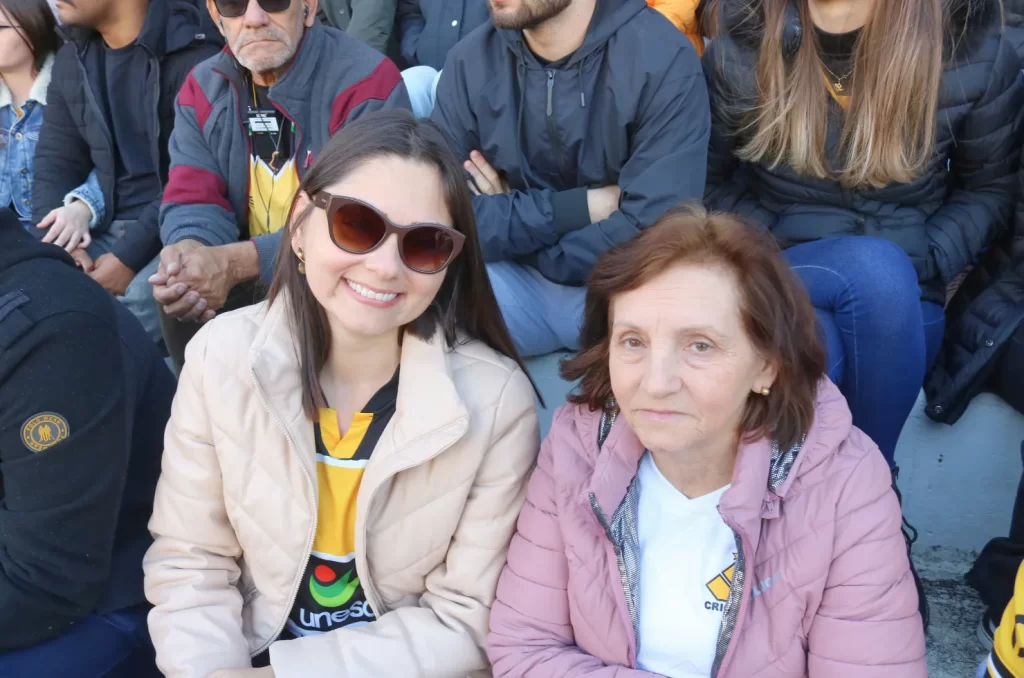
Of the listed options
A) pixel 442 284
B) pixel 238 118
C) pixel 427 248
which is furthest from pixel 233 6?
pixel 427 248

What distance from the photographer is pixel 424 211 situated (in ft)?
5.53

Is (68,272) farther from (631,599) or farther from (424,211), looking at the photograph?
(631,599)

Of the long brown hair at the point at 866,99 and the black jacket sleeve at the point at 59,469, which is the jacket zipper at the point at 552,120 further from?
the black jacket sleeve at the point at 59,469

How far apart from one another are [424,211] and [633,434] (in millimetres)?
577

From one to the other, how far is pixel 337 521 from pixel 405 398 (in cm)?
29

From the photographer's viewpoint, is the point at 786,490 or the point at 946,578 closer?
the point at 786,490

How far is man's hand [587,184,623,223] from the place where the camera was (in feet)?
8.89

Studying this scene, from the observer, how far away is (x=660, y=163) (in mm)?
2588

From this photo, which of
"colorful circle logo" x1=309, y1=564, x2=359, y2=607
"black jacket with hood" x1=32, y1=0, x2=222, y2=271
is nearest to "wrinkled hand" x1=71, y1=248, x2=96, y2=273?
"black jacket with hood" x1=32, y1=0, x2=222, y2=271

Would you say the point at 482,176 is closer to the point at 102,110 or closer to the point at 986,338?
the point at 986,338

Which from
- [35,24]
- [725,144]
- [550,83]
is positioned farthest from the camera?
[35,24]

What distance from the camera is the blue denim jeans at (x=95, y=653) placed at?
1790 mm

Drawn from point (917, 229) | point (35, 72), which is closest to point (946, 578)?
point (917, 229)

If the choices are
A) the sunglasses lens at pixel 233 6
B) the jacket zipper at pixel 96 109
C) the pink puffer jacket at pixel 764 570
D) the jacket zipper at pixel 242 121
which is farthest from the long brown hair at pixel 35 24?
the pink puffer jacket at pixel 764 570
